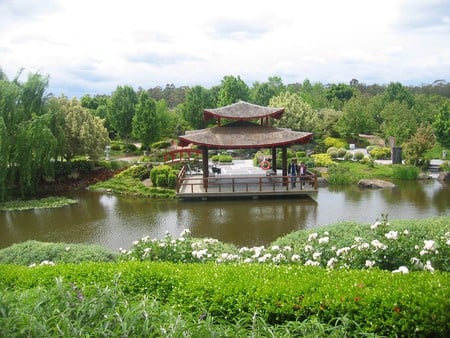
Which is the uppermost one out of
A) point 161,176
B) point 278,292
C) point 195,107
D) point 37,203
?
point 195,107

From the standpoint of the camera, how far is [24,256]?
10445 millimetres

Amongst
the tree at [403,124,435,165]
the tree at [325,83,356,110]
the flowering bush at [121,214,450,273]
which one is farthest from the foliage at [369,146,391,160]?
the tree at [325,83,356,110]

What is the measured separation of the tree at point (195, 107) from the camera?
166ft

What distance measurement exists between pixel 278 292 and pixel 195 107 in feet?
151

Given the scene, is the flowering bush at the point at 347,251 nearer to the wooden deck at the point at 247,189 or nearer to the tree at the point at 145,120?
the wooden deck at the point at 247,189

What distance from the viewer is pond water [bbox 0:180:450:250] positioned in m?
16.1

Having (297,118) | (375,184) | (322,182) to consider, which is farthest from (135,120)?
(375,184)

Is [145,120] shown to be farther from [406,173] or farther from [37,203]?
[406,173]

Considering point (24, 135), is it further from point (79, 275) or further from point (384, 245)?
point (384, 245)

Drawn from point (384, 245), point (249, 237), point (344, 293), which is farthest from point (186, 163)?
point (344, 293)

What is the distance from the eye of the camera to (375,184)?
26.1 metres

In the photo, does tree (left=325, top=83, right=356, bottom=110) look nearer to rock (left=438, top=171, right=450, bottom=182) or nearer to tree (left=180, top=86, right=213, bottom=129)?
tree (left=180, top=86, right=213, bottom=129)

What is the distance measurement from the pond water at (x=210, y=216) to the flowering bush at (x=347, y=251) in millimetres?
5361

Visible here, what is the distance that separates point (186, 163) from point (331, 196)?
12.0 metres
